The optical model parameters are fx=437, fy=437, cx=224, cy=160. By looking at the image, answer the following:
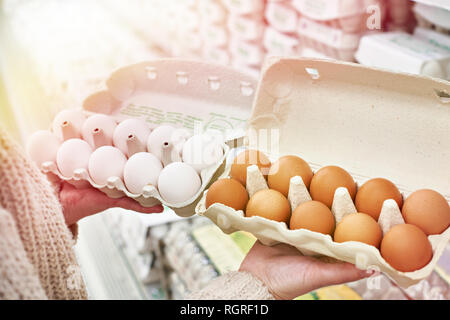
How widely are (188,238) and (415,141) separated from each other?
0.90m

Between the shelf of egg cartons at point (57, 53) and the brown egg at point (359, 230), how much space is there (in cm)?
117

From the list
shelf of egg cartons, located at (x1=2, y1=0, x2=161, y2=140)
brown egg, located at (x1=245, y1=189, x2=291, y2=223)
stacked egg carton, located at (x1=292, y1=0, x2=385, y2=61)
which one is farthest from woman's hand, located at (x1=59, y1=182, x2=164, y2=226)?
stacked egg carton, located at (x1=292, y1=0, x2=385, y2=61)

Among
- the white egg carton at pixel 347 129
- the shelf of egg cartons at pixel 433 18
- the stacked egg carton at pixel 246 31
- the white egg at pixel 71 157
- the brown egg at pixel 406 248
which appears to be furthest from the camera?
the stacked egg carton at pixel 246 31

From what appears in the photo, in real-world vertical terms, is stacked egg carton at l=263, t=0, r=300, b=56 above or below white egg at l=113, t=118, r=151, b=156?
above

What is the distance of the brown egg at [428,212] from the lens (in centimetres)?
80

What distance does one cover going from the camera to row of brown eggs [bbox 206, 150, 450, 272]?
0.75 metres

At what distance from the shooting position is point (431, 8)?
3.93ft

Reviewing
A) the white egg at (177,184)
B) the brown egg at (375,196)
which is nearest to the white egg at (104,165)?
the white egg at (177,184)

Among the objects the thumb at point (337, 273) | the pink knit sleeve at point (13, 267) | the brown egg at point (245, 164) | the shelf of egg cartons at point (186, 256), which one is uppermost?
the pink knit sleeve at point (13, 267)

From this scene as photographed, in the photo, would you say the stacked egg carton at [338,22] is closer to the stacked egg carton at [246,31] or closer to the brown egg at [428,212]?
the stacked egg carton at [246,31]

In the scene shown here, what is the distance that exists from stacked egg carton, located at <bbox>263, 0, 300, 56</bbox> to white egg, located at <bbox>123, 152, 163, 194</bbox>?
2.49ft

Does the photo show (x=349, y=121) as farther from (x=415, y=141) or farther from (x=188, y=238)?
(x=188, y=238)

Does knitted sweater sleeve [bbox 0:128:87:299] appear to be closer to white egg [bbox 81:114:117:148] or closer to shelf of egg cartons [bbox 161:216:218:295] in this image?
white egg [bbox 81:114:117:148]

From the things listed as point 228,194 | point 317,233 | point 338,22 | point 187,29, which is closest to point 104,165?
point 228,194
